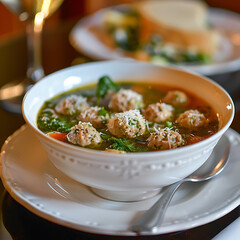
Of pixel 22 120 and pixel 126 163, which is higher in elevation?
pixel 126 163

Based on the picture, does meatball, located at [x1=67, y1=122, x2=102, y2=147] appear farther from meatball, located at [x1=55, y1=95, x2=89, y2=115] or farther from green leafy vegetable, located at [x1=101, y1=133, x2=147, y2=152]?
meatball, located at [x1=55, y1=95, x2=89, y2=115]

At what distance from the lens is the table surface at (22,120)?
1.33 m

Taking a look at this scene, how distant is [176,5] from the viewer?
3812mm

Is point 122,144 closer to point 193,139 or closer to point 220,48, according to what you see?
point 193,139

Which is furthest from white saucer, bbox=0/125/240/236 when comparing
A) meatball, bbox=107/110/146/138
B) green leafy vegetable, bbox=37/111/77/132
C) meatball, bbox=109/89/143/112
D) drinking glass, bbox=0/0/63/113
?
drinking glass, bbox=0/0/63/113

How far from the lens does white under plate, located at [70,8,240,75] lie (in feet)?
8.68

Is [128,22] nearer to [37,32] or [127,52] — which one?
[127,52]

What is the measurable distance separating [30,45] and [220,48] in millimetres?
1503

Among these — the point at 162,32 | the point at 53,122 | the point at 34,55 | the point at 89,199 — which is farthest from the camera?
the point at 162,32

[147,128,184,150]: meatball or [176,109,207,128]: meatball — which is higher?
[147,128,184,150]: meatball

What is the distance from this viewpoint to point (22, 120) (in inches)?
86.5

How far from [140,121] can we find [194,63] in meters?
1.48

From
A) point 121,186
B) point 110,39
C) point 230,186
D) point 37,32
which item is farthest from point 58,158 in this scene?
point 110,39

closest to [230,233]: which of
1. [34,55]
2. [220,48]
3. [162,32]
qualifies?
[34,55]
